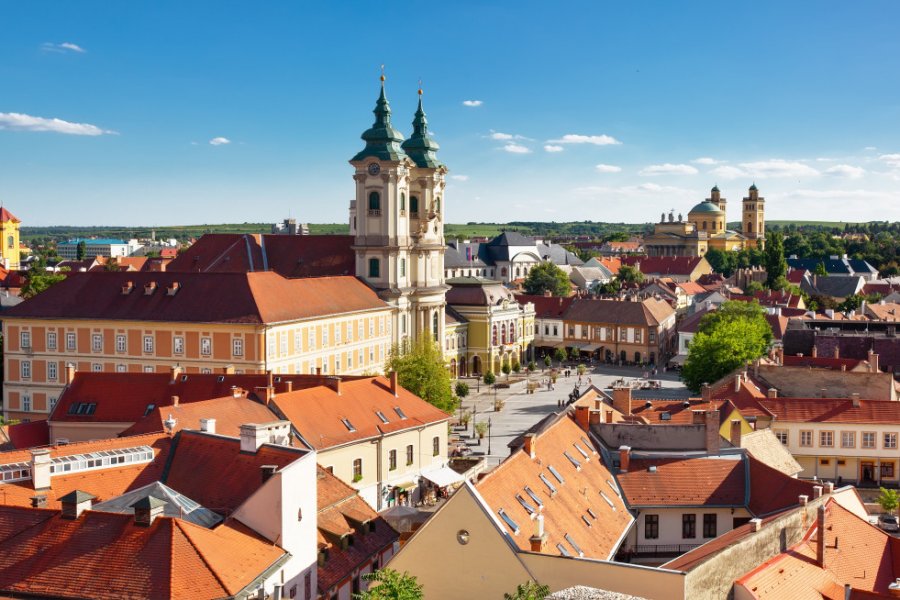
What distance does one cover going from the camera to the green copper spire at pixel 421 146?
3260 inches

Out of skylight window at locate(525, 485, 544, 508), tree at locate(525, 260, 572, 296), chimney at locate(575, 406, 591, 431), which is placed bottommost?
skylight window at locate(525, 485, 544, 508)

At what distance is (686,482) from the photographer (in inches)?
1339

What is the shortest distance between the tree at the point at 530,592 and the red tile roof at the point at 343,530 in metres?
5.77

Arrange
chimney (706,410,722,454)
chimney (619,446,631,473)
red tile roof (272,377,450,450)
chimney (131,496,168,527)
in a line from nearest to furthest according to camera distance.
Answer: chimney (131,496,168,527) < chimney (619,446,631,473) < chimney (706,410,722,454) < red tile roof (272,377,450,450)

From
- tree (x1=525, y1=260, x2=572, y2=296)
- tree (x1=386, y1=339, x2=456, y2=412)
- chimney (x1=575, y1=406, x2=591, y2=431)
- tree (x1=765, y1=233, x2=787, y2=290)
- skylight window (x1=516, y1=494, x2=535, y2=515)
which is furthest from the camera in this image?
tree (x1=765, y1=233, x2=787, y2=290)

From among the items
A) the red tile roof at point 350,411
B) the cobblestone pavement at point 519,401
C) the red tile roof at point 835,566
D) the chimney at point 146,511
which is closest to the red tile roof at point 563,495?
the red tile roof at point 835,566

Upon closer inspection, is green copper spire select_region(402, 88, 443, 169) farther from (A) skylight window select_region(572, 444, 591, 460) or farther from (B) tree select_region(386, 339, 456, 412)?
(A) skylight window select_region(572, 444, 591, 460)

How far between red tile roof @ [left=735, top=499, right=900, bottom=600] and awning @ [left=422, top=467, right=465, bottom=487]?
18.2 metres

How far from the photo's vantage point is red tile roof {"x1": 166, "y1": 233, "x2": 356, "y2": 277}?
78125 millimetres

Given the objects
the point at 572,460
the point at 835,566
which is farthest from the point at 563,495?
the point at 835,566

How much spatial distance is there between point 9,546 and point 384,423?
68.9 feet

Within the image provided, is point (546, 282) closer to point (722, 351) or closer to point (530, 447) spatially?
point (722, 351)

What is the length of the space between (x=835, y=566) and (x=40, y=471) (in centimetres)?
1959

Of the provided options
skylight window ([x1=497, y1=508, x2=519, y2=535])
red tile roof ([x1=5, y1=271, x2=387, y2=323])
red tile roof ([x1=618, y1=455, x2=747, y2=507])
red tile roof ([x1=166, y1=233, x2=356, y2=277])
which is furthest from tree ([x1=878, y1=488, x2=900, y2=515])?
red tile roof ([x1=166, y1=233, x2=356, y2=277])
